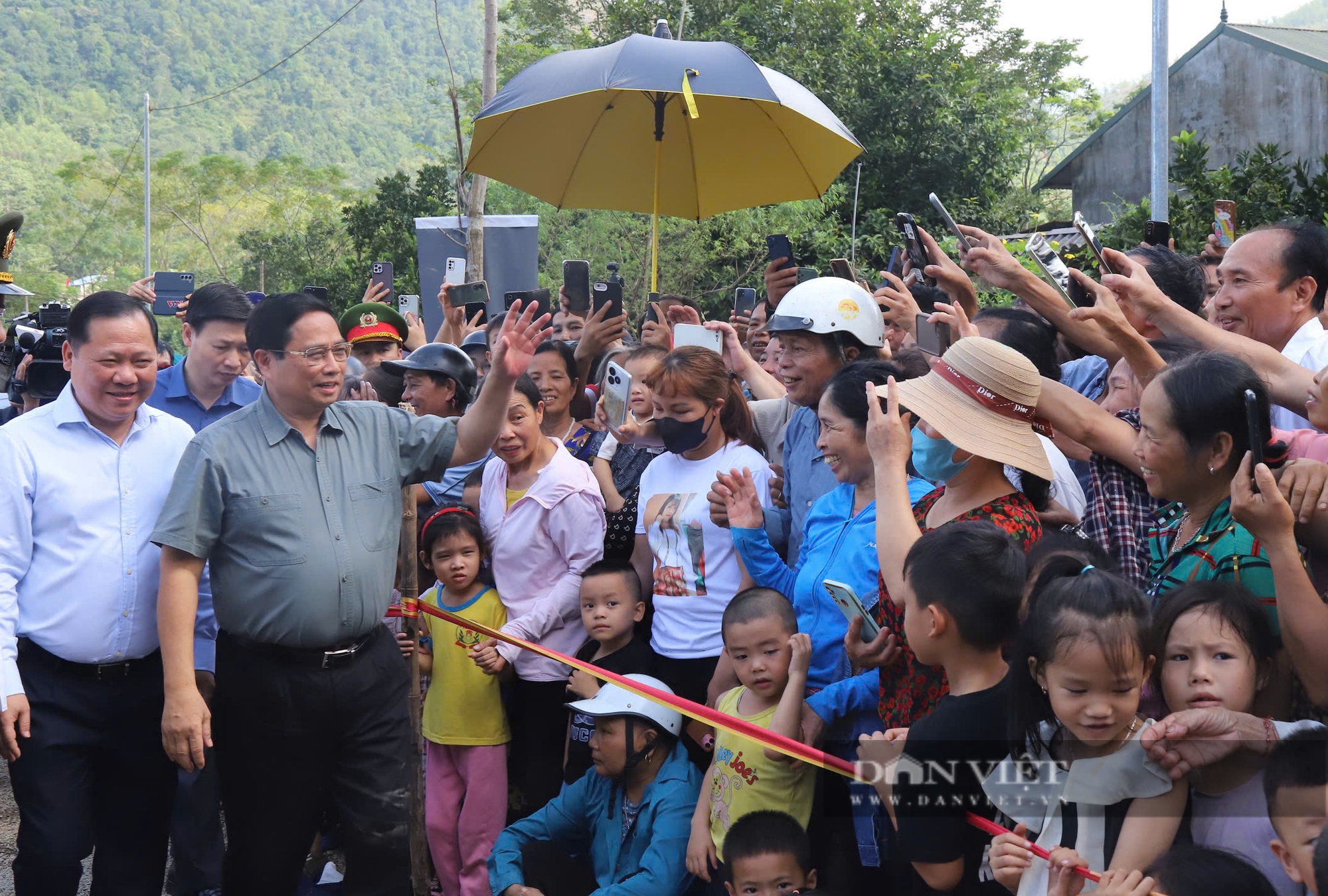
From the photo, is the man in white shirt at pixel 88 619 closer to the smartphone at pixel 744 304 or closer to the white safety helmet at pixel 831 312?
the white safety helmet at pixel 831 312

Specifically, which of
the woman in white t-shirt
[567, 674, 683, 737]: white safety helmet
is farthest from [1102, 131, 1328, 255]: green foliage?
[567, 674, 683, 737]: white safety helmet

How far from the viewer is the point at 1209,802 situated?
2.33 meters

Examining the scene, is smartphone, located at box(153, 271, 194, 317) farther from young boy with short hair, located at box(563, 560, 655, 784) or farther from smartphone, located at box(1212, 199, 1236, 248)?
smartphone, located at box(1212, 199, 1236, 248)

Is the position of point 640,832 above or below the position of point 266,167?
below

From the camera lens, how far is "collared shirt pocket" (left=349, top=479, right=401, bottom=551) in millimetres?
3711

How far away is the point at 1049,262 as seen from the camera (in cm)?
364

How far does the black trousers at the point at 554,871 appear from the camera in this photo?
156 inches

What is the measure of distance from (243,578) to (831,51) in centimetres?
1761

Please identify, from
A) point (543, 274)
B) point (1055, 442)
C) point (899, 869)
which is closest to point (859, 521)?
point (1055, 442)

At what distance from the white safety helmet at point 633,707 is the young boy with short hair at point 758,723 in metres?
0.26

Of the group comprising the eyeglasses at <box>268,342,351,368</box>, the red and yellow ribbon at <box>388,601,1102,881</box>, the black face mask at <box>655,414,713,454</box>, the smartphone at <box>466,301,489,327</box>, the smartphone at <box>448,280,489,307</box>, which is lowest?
the red and yellow ribbon at <box>388,601,1102,881</box>

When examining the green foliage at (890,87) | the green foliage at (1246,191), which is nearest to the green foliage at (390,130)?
the green foliage at (890,87)

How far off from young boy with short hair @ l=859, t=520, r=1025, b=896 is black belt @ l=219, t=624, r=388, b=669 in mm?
1791

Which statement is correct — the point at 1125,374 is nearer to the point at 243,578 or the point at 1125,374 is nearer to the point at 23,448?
the point at 243,578
